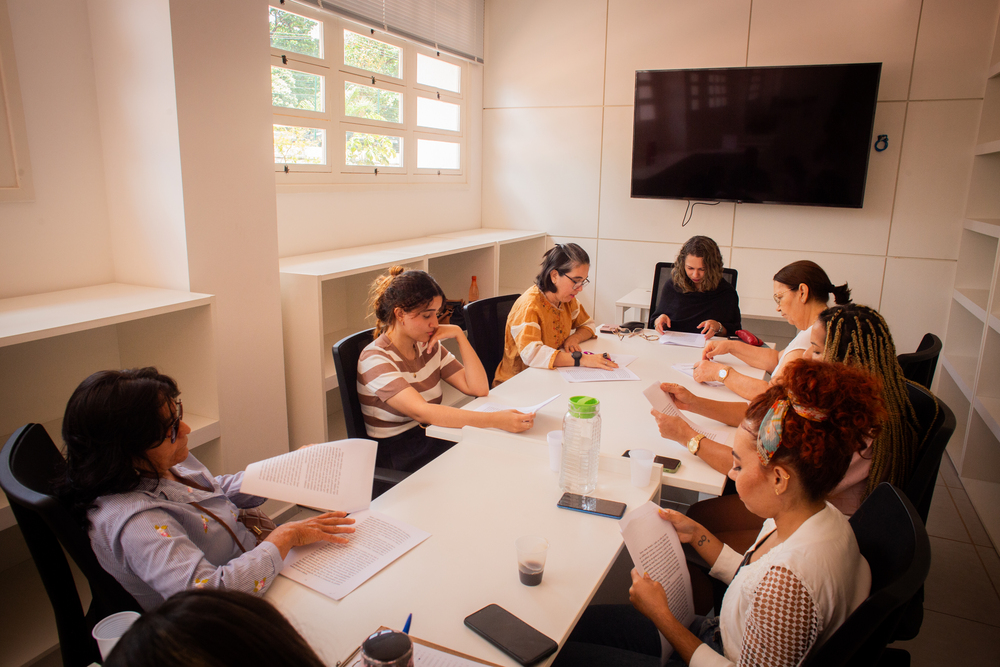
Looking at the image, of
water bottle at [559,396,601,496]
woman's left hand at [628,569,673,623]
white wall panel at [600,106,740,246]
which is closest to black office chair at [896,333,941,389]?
water bottle at [559,396,601,496]

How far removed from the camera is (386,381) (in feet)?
6.79

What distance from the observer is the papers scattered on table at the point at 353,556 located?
1269 millimetres

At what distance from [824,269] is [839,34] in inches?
61.9

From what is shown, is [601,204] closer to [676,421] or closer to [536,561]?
[676,421]

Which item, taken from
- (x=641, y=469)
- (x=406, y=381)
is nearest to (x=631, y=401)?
(x=641, y=469)

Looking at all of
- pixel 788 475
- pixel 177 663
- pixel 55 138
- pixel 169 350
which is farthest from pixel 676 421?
pixel 55 138

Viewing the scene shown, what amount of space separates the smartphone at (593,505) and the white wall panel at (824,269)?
3511 mm

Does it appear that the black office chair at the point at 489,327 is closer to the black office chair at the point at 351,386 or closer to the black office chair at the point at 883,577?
the black office chair at the point at 351,386

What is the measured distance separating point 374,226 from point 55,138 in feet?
7.14

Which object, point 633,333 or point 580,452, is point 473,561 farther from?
point 633,333

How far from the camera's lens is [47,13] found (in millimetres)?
2227

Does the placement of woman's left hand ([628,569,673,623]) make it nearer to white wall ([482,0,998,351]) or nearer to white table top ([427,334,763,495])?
white table top ([427,334,763,495])

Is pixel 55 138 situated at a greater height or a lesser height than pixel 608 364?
greater

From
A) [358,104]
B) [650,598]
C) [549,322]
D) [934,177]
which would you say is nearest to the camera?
[650,598]
